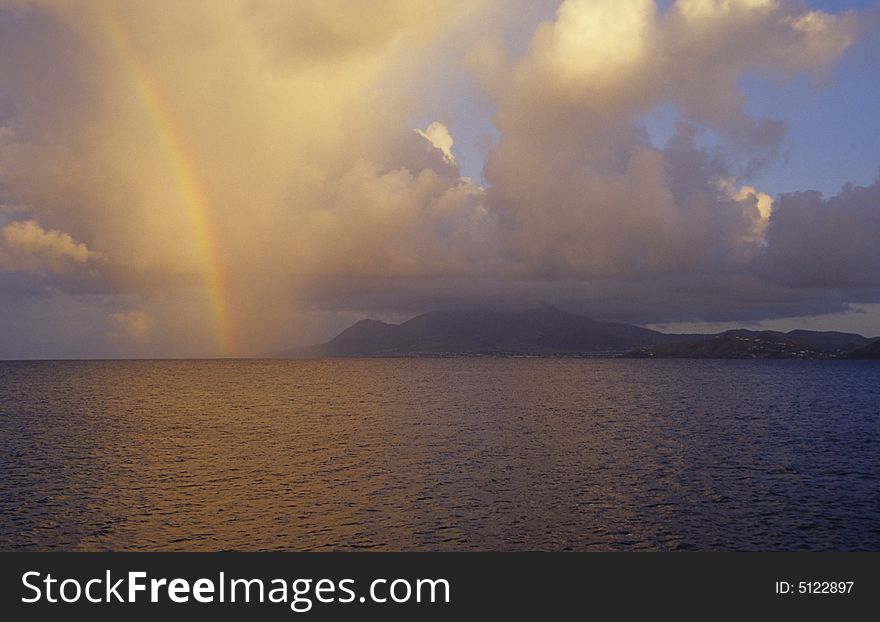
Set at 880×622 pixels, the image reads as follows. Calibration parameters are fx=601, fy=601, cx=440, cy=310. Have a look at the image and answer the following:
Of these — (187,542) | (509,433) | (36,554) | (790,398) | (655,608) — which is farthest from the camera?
(790,398)

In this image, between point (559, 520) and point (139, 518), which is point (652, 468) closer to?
point (559, 520)

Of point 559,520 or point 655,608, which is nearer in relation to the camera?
point 655,608

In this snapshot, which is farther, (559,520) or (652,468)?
(652,468)

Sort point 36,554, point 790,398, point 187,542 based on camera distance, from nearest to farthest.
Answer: point 36,554 < point 187,542 < point 790,398

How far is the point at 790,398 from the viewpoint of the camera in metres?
180

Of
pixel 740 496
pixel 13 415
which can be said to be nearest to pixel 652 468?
pixel 740 496

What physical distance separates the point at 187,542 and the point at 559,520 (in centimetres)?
2937

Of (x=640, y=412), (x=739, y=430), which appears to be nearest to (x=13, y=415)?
(x=640, y=412)

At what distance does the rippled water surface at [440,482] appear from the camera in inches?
1827

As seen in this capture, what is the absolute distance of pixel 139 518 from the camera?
168ft

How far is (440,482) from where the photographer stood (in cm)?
6412

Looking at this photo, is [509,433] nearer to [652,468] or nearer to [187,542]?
[652,468]

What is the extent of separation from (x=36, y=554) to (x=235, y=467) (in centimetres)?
3155

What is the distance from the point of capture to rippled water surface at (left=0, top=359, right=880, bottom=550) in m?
46.4
